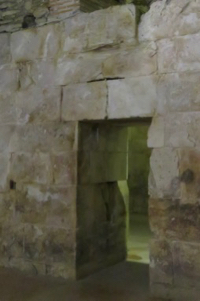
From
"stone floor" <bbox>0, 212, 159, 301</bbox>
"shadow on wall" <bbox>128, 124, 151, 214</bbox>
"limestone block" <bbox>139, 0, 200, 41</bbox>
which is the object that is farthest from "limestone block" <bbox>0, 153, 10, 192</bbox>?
"shadow on wall" <bbox>128, 124, 151, 214</bbox>

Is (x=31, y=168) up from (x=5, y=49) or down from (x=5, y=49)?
down

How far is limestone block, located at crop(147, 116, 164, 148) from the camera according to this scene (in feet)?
12.3

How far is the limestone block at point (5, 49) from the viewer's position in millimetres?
4832

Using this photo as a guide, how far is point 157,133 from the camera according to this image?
3783 millimetres

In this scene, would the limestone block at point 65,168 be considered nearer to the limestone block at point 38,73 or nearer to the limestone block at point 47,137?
the limestone block at point 47,137

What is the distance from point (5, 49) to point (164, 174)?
2.54 metres

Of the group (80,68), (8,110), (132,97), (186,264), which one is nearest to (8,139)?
(8,110)

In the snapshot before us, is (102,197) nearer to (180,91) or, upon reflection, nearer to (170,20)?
(180,91)

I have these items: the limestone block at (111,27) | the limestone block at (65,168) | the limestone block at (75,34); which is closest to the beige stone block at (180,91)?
the limestone block at (111,27)

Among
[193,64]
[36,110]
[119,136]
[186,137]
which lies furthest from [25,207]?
[193,64]

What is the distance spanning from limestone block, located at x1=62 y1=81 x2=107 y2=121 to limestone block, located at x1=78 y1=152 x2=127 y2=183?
436mm

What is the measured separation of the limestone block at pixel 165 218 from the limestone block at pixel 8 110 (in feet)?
6.59

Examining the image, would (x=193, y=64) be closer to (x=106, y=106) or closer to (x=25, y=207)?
(x=106, y=106)

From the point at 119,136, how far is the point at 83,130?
2.37ft
